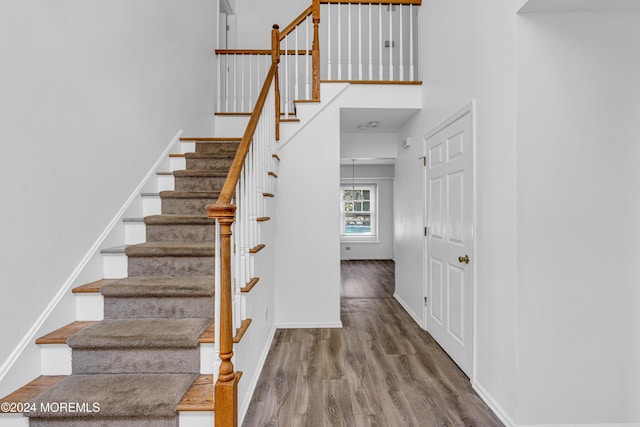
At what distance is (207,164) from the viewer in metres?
3.32

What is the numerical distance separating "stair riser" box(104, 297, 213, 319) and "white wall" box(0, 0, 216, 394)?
343 mm

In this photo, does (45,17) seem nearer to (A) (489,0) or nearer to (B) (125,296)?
(B) (125,296)

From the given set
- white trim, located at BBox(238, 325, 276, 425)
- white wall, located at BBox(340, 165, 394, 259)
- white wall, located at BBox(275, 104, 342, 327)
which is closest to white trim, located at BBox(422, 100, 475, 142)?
white wall, located at BBox(275, 104, 342, 327)

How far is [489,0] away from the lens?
2168 millimetres

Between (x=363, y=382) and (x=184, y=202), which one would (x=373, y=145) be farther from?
(x=363, y=382)

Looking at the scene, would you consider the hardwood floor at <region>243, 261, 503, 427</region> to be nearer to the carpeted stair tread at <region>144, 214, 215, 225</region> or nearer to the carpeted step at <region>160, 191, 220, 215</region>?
the carpeted stair tread at <region>144, 214, 215, 225</region>

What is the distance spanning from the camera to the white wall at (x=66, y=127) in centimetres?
164

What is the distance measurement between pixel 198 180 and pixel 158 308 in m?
1.37

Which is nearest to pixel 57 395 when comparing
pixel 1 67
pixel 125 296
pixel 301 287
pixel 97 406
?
pixel 97 406

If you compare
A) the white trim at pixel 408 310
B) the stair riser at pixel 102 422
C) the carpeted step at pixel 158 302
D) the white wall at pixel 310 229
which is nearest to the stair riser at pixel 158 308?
the carpeted step at pixel 158 302

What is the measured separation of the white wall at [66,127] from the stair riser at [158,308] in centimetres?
34

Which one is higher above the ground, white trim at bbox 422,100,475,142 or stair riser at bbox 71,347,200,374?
white trim at bbox 422,100,475,142

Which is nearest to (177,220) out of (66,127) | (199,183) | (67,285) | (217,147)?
(199,183)

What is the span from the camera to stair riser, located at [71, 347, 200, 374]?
1.78 meters
